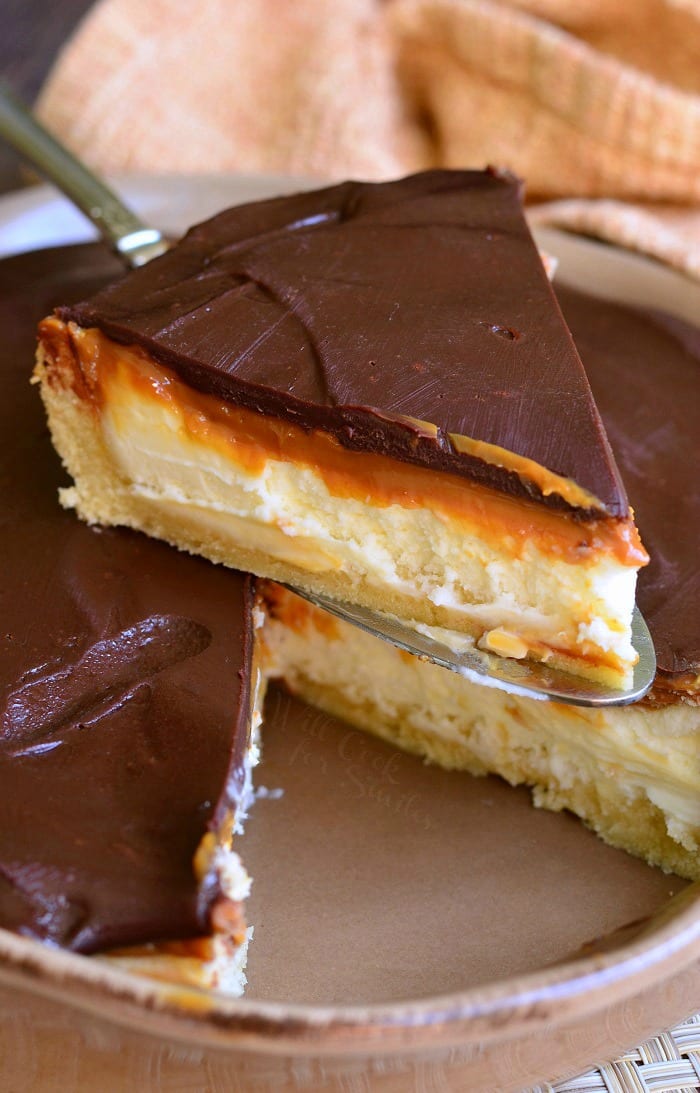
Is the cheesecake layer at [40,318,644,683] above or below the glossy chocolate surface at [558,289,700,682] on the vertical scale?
above

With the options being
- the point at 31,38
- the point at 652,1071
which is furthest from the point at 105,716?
the point at 31,38

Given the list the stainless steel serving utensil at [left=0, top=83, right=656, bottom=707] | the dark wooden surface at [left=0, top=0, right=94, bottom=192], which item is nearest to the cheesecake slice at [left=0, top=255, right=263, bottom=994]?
the stainless steel serving utensil at [left=0, top=83, right=656, bottom=707]

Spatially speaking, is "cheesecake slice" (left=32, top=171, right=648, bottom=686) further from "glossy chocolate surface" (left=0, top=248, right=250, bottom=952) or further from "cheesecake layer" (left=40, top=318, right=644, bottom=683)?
"glossy chocolate surface" (left=0, top=248, right=250, bottom=952)

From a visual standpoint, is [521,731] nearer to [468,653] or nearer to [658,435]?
[468,653]

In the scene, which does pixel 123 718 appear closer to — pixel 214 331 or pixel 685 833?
pixel 214 331

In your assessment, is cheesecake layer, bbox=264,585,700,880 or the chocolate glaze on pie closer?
the chocolate glaze on pie

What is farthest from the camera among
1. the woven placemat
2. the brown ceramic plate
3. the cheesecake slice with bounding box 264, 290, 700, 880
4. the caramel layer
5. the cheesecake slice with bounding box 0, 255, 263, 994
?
the cheesecake slice with bounding box 264, 290, 700, 880

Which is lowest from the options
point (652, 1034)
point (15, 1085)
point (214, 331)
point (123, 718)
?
point (652, 1034)

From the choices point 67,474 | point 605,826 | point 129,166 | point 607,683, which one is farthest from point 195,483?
point 129,166
